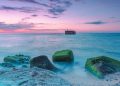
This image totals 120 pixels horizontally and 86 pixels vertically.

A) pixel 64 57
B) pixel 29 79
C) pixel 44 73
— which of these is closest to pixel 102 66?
pixel 44 73

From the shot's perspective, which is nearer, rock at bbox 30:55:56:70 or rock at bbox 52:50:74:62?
rock at bbox 30:55:56:70

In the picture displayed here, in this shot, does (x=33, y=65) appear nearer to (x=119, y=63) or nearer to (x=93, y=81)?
(x=93, y=81)

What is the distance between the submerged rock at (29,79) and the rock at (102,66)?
1679 mm

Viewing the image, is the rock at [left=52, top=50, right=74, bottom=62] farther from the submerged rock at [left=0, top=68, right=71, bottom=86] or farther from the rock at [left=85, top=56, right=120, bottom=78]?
the submerged rock at [left=0, top=68, right=71, bottom=86]

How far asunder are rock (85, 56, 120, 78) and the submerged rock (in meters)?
1.68

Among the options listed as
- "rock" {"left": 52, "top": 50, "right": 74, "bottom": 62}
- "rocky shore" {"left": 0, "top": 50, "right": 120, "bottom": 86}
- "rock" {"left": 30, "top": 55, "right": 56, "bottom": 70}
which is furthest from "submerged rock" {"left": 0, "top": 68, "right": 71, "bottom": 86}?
"rock" {"left": 52, "top": 50, "right": 74, "bottom": 62}

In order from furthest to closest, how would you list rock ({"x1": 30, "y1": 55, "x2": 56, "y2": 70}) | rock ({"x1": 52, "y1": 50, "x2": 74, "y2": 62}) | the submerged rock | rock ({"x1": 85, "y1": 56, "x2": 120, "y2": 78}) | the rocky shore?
rock ({"x1": 52, "y1": 50, "x2": 74, "y2": 62})
rock ({"x1": 30, "y1": 55, "x2": 56, "y2": 70})
rock ({"x1": 85, "y1": 56, "x2": 120, "y2": 78})
the rocky shore
the submerged rock

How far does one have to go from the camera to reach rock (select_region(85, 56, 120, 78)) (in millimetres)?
8297

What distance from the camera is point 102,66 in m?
8.59

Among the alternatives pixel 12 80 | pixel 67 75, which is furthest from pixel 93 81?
pixel 12 80

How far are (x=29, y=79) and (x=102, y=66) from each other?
323 cm

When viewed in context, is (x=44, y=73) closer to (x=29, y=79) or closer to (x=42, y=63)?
(x=29, y=79)

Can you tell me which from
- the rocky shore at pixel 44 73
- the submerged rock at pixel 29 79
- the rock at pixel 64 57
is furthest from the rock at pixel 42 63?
the rock at pixel 64 57

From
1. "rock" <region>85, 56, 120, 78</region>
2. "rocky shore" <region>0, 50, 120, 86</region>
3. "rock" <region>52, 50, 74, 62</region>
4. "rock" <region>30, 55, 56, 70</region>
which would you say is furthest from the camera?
"rock" <region>52, 50, 74, 62</region>
